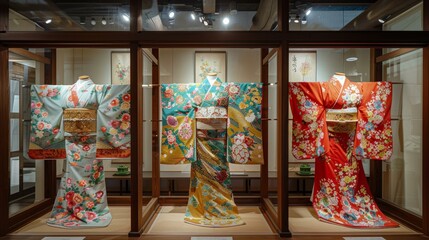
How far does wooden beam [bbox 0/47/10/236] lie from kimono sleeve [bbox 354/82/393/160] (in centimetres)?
425

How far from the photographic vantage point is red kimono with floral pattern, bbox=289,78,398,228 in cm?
371

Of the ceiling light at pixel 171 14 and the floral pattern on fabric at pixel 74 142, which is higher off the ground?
the ceiling light at pixel 171 14

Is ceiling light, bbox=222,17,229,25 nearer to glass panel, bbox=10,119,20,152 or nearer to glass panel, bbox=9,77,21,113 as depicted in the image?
glass panel, bbox=9,77,21,113

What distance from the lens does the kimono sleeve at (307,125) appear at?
3.71 metres

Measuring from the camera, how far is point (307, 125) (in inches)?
146

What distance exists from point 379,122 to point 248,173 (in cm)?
211

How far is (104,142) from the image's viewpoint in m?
3.63

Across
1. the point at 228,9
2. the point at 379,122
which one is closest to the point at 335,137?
the point at 379,122

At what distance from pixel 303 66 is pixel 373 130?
4.69 ft

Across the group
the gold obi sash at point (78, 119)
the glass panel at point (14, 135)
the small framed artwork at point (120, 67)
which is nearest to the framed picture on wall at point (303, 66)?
the small framed artwork at point (120, 67)

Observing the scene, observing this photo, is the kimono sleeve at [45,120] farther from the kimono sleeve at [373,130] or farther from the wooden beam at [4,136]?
the kimono sleeve at [373,130]

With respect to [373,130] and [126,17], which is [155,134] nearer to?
[126,17]

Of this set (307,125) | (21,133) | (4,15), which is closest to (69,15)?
(4,15)

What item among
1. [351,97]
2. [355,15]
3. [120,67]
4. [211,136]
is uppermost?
[355,15]
